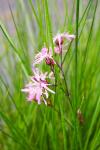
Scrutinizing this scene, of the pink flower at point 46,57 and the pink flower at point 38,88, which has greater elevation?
the pink flower at point 46,57

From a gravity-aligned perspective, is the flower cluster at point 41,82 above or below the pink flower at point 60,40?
below

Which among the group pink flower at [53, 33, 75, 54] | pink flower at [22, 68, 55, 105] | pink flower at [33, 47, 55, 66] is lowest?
pink flower at [22, 68, 55, 105]

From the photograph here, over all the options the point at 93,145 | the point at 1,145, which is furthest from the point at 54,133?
the point at 1,145

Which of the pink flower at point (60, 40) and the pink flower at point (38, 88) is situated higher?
the pink flower at point (60, 40)

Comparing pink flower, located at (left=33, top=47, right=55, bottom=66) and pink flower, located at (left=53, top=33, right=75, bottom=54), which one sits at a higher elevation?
pink flower, located at (left=53, top=33, right=75, bottom=54)

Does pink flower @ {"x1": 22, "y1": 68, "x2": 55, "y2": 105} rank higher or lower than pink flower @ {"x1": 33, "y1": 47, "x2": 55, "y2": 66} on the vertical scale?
lower

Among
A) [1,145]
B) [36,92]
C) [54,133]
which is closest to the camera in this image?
[36,92]

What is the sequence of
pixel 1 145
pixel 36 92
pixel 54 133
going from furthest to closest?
pixel 1 145, pixel 54 133, pixel 36 92

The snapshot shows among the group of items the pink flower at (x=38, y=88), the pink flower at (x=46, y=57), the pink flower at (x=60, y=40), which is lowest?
the pink flower at (x=38, y=88)

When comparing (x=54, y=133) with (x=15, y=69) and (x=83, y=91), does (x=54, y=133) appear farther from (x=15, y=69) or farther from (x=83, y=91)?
(x=15, y=69)

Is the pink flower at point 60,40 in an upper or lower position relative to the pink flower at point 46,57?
upper

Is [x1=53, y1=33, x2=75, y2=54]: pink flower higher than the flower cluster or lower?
higher
